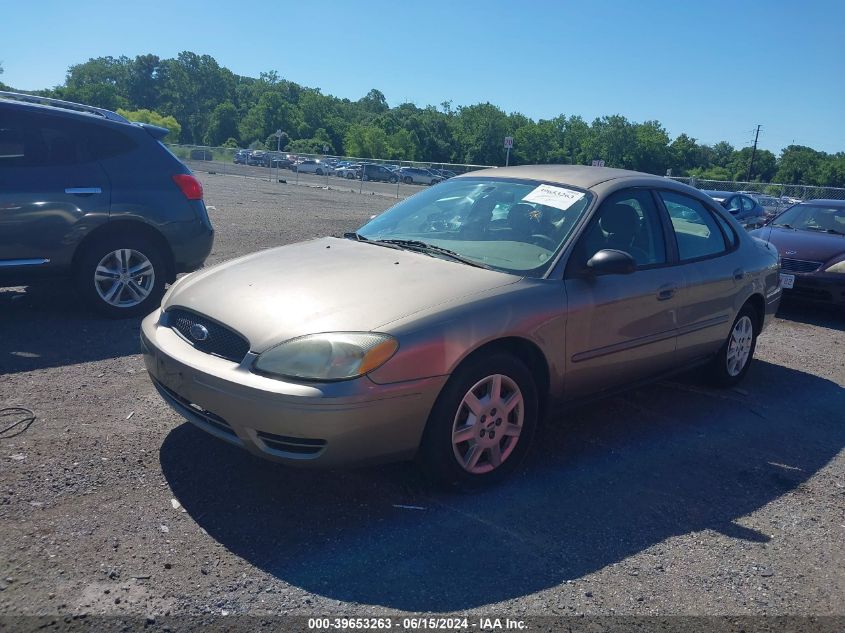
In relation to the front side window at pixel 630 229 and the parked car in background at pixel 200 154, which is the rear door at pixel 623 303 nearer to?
the front side window at pixel 630 229

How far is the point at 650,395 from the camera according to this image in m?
5.69

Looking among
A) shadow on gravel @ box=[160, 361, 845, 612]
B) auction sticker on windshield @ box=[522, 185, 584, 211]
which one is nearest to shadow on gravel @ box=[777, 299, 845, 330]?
shadow on gravel @ box=[160, 361, 845, 612]

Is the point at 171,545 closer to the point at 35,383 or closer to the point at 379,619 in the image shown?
the point at 379,619

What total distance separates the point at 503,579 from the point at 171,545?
4.55 feet

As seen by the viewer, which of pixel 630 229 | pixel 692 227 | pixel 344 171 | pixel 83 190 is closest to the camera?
pixel 630 229

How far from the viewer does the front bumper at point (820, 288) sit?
873 cm

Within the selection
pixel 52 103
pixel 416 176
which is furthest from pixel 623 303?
pixel 416 176

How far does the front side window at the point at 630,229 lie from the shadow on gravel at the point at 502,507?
3.80ft

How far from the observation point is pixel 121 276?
6.52 metres

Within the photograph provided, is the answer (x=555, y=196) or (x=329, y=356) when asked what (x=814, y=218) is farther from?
(x=329, y=356)

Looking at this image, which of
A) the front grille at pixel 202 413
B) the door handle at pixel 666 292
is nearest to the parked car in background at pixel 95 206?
the front grille at pixel 202 413

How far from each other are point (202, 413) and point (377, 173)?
122ft

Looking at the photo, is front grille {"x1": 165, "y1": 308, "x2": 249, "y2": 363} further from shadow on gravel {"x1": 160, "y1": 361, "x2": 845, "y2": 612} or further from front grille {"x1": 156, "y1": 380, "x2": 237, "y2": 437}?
shadow on gravel {"x1": 160, "y1": 361, "x2": 845, "y2": 612}

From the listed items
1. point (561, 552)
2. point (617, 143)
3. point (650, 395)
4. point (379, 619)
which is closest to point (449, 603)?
point (379, 619)
